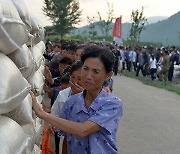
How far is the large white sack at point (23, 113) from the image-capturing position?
2.65 meters

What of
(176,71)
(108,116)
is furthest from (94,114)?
(176,71)

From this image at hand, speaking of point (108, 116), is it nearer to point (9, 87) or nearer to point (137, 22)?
point (9, 87)

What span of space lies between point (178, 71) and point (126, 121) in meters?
10.4

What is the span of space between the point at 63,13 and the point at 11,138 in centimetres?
4072

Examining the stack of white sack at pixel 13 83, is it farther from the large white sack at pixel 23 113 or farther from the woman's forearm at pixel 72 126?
the woman's forearm at pixel 72 126

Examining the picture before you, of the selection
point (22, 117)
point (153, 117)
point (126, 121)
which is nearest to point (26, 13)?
point (22, 117)

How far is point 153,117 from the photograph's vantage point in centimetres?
855

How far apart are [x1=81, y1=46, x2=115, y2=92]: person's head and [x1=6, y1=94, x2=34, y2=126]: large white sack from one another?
50 cm

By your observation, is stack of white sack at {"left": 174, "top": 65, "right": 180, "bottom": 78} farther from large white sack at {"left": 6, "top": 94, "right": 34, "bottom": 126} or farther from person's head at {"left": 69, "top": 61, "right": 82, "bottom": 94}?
large white sack at {"left": 6, "top": 94, "right": 34, "bottom": 126}

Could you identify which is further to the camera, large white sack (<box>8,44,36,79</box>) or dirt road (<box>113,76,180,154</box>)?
dirt road (<box>113,76,180,154</box>)

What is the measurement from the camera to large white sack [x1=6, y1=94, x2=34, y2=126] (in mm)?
2646

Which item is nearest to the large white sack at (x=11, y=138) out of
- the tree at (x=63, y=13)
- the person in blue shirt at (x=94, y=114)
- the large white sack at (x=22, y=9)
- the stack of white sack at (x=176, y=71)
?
the person in blue shirt at (x=94, y=114)

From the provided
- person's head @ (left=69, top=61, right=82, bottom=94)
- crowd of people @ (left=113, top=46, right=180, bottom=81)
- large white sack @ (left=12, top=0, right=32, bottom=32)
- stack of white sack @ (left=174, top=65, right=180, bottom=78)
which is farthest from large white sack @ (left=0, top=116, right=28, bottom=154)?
stack of white sack @ (left=174, top=65, right=180, bottom=78)

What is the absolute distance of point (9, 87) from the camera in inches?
91.0
